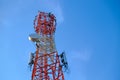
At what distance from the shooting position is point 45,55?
124 ft

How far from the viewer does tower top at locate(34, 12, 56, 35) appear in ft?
133

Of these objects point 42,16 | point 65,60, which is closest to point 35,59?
point 65,60

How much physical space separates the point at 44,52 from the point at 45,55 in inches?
23.8

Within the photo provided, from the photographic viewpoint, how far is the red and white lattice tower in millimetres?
37031

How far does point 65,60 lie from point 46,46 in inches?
113

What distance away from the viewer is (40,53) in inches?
1516

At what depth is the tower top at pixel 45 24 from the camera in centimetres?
4053

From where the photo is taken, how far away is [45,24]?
40938 mm

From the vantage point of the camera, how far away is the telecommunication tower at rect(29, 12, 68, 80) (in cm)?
3703

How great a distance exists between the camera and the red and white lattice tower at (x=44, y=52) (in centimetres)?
3703

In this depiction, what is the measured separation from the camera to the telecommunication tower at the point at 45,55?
37031mm

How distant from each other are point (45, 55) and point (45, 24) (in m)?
4.67

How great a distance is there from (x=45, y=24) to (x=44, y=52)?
4.11 m

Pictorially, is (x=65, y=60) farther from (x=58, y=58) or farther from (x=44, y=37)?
(x=44, y=37)
